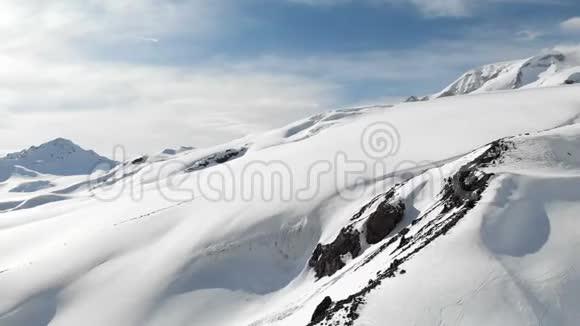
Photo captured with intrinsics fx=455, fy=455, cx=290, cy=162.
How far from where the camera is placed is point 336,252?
34812 millimetres

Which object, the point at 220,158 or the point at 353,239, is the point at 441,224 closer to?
the point at 353,239

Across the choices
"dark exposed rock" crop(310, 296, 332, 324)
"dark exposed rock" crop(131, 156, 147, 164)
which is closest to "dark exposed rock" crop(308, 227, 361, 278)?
"dark exposed rock" crop(310, 296, 332, 324)

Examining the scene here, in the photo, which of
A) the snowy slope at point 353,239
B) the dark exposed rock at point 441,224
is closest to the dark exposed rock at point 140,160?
the snowy slope at point 353,239

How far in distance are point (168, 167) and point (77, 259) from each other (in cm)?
9796

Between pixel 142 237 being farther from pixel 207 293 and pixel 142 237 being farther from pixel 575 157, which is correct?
pixel 575 157

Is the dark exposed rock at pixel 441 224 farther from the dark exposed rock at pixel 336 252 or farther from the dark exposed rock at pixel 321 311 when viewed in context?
the dark exposed rock at pixel 336 252

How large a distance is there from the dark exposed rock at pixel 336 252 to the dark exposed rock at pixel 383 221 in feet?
3.63

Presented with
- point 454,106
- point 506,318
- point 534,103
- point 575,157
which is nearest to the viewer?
point 506,318

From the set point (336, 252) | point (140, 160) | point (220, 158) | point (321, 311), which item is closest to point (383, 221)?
point (336, 252)

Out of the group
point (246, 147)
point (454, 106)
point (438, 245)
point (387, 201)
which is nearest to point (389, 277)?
point (438, 245)

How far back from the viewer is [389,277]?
64.5 feet

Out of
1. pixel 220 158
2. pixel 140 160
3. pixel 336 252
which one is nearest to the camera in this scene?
pixel 336 252

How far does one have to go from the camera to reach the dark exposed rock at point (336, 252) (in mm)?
33625

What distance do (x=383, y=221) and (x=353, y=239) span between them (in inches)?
109
